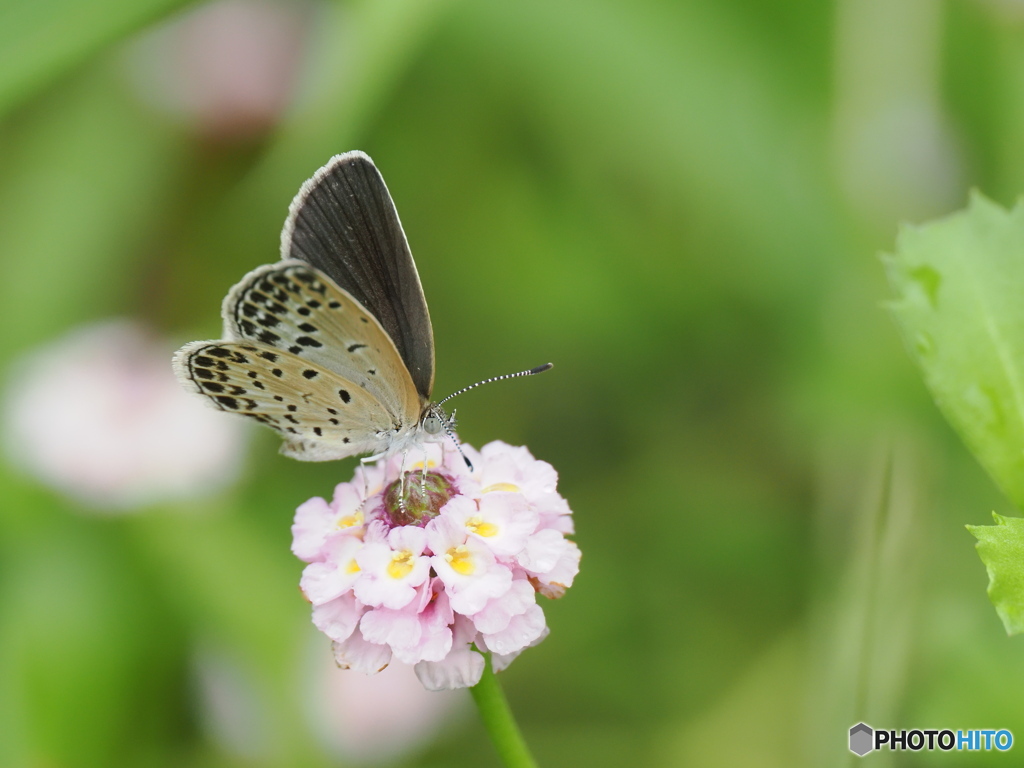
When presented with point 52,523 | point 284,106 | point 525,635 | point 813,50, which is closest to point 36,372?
point 52,523

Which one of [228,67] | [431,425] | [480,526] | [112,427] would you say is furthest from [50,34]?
[228,67]

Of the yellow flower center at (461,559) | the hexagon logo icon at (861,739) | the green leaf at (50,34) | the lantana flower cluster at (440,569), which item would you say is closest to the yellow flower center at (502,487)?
the lantana flower cluster at (440,569)

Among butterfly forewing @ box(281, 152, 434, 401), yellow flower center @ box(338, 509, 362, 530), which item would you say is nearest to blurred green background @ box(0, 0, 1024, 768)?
butterfly forewing @ box(281, 152, 434, 401)

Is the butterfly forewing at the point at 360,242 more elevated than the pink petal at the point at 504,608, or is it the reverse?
the butterfly forewing at the point at 360,242

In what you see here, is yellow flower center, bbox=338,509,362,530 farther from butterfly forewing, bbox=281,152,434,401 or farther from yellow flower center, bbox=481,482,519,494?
butterfly forewing, bbox=281,152,434,401

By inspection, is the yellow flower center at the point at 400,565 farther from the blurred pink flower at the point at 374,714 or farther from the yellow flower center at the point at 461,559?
the blurred pink flower at the point at 374,714

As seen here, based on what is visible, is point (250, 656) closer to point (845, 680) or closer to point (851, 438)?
point (845, 680)

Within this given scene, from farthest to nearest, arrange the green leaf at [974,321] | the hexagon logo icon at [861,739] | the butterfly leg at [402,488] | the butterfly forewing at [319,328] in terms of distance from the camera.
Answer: the hexagon logo icon at [861,739], the butterfly forewing at [319,328], the butterfly leg at [402,488], the green leaf at [974,321]
